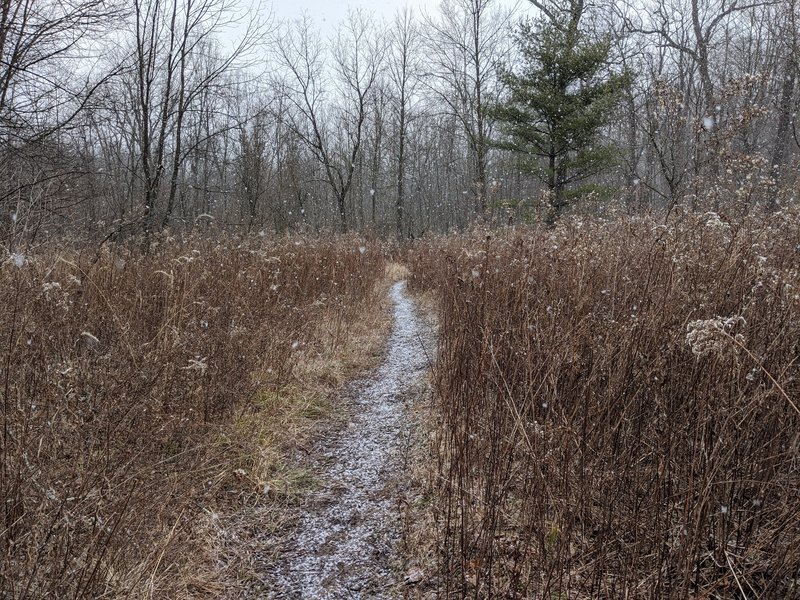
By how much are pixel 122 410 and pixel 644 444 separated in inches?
107

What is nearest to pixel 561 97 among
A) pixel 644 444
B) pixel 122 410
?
pixel 644 444

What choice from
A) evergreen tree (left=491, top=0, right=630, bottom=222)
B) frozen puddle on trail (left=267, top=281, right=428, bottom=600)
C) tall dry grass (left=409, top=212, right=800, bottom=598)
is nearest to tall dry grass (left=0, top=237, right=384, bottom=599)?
frozen puddle on trail (left=267, top=281, right=428, bottom=600)

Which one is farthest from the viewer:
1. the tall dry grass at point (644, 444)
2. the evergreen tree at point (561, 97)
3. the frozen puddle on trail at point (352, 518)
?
the evergreen tree at point (561, 97)

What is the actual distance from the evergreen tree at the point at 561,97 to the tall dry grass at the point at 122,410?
37.7 feet

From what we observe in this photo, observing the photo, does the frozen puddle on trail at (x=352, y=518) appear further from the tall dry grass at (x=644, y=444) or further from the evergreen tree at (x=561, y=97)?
the evergreen tree at (x=561, y=97)

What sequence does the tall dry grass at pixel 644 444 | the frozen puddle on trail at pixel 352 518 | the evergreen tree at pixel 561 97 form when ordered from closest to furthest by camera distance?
the tall dry grass at pixel 644 444 → the frozen puddle on trail at pixel 352 518 → the evergreen tree at pixel 561 97

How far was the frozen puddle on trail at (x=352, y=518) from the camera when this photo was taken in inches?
86.4

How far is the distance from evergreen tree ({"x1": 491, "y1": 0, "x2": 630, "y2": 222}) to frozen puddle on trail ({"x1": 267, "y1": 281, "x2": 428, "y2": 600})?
1144 centimetres

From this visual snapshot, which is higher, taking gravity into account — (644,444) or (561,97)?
(561,97)

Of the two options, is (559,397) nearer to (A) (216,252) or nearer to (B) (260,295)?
(B) (260,295)

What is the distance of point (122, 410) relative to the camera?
245 centimetres

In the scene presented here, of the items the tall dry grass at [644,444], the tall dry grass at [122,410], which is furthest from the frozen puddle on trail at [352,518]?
the tall dry grass at [122,410]

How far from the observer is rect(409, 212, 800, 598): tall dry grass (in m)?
1.61

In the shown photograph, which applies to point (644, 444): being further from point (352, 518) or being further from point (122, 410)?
point (122, 410)
